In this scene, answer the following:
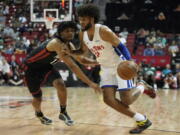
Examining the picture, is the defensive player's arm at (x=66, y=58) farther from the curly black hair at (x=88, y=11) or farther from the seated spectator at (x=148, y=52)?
the seated spectator at (x=148, y=52)

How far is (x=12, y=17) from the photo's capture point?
20.0 meters

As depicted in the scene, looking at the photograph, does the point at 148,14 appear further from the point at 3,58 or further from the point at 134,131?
the point at 134,131

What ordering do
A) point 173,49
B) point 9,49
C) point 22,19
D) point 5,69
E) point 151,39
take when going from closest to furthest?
point 5,69
point 173,49
point 9,49
point 151,39
point 22,19

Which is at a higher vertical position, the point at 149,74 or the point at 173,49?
the point at 173,49

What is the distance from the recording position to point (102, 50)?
5.07m

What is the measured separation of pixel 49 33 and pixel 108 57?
1299 cm

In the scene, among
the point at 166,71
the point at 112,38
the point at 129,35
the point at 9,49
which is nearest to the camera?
the point at 112,38

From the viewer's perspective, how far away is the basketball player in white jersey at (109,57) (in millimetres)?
4945

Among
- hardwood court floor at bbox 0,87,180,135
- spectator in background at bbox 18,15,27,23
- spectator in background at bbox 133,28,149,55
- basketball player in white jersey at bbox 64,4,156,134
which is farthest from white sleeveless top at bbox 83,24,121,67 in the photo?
spectator in background at bbox 18,15,27,23

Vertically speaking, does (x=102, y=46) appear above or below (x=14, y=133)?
above

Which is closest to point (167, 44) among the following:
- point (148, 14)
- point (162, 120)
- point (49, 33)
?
point (148, 14)

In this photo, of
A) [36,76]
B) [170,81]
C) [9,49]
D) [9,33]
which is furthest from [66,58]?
[9,33]

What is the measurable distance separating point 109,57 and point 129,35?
13.6 m

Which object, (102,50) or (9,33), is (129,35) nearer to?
(9,33)
